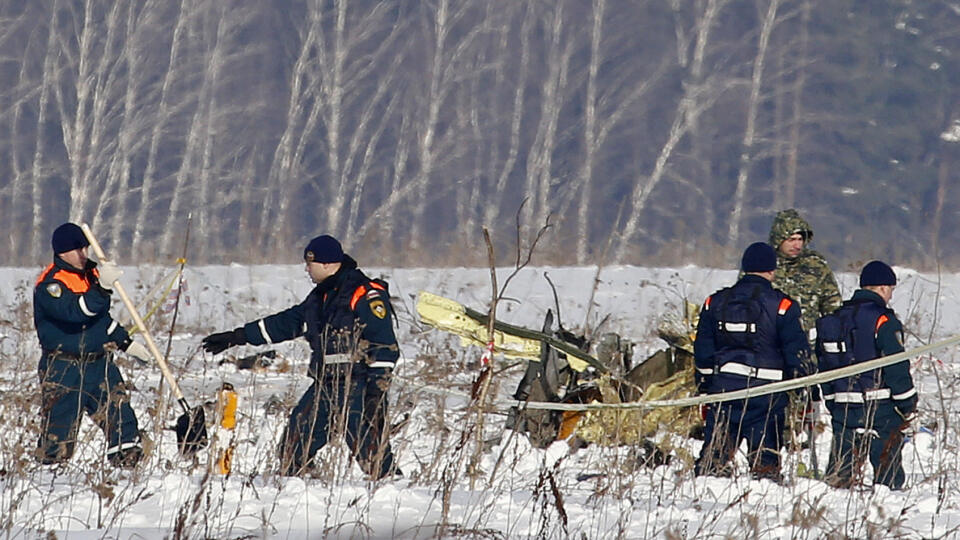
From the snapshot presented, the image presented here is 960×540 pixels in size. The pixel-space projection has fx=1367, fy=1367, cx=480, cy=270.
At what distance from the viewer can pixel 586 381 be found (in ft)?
29.8

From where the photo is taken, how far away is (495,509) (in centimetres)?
567

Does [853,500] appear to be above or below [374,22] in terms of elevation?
below

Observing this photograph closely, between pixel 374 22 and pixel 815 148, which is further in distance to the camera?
pixel 815 148

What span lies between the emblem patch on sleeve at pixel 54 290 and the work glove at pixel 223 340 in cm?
81

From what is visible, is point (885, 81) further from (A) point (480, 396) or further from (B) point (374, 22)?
(A) point (480, 396)

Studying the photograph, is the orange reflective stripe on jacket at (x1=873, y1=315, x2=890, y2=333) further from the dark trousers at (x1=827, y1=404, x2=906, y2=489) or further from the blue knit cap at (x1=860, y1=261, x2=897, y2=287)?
the dark trousers at (x1=827, y1=404, x2=906, y2=489)

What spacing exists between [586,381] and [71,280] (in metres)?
3.44

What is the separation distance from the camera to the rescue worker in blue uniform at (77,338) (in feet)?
24.0

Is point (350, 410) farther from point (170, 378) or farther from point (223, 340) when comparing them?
→ point (170, 378)

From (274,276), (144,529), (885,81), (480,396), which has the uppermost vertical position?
(885,81)

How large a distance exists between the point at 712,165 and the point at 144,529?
39.7 m

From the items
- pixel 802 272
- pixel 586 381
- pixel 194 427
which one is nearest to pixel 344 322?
pixel 194 427

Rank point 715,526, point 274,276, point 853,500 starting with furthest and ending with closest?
point 274,276
point 853,500
point 715,526

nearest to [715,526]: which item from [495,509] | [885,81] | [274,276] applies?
[495,509]
